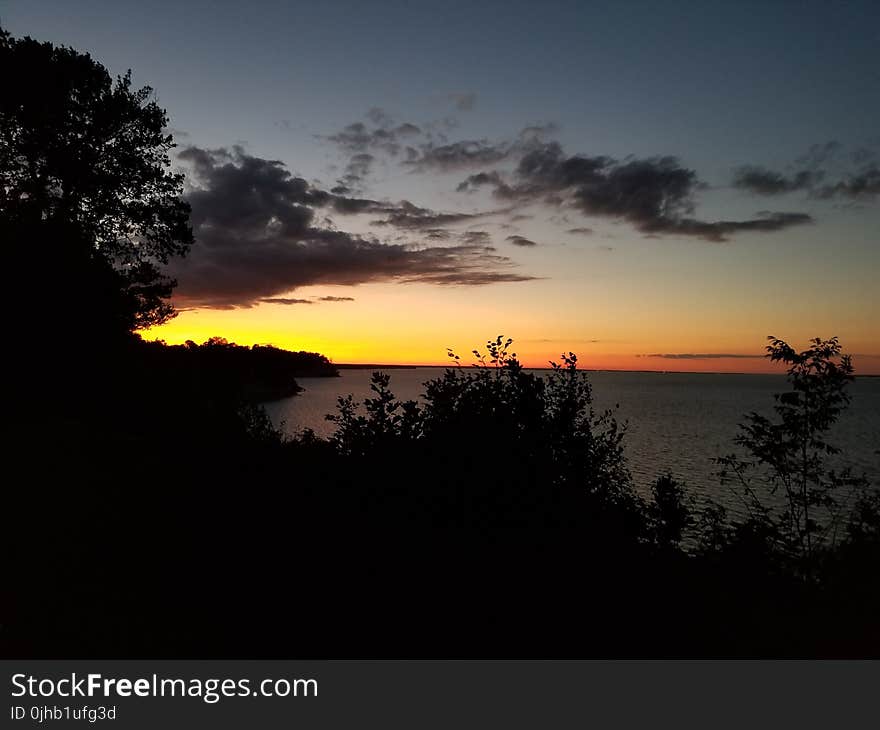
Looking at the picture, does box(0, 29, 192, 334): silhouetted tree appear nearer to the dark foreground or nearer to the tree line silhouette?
the tree line silhouette

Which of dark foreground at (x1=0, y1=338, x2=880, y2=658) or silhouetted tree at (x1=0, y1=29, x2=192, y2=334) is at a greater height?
silhouetted tree at (x1=0, y1=29, x2=192, y2=334)

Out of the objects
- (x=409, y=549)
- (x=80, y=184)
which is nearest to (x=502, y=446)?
(x=409, y=549)

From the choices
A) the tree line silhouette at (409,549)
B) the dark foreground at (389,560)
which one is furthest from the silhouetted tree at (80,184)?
the dark foreground at (389,560)

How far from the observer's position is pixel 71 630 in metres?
7.47

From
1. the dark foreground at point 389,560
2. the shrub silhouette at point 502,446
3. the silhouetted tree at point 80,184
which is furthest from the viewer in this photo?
the silhouetted tree at point 80,184

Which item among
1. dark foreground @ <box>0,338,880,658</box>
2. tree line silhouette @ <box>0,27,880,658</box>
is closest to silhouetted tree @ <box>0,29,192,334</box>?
tree line silhouette @ <box>0,27,880,658</box>

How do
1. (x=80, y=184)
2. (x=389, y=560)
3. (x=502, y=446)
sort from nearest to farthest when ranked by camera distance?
(x=389, y=560) → (x=502, y=446) → (x=80, y=184)

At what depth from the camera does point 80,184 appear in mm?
26172

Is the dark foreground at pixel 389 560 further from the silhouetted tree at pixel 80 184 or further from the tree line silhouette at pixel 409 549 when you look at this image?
the silhouetted tree at pixel 80 184

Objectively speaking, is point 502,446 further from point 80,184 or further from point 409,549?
point 80,184

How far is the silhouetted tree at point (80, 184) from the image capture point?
2288 centimetres

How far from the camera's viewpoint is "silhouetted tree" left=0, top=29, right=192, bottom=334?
2288 centimetres
